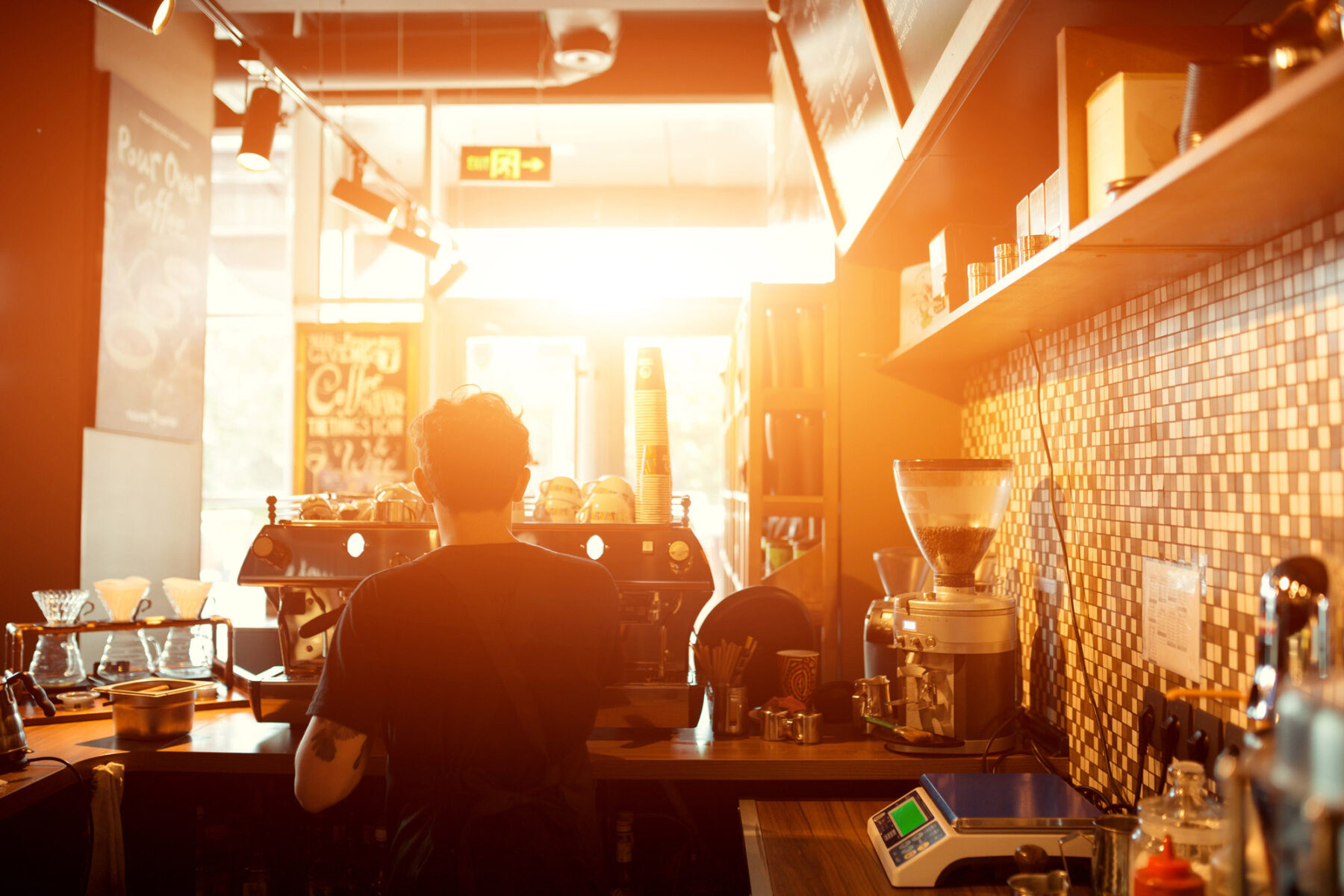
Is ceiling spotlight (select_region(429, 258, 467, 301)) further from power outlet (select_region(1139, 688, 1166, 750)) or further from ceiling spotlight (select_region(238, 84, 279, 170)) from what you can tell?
power outlet (select_region(1139, 688, 1166, 750))

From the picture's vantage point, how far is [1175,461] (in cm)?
143

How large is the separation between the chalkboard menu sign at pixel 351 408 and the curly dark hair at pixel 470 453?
3.60 m

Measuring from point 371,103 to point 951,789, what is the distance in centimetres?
490

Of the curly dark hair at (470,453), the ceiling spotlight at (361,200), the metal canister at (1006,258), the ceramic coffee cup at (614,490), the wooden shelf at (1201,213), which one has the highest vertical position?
the ceiling spotlight at (361,200)

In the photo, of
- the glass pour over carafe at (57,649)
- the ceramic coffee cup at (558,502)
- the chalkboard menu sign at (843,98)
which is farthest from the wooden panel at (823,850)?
the glass pour over carafe at (57,649)

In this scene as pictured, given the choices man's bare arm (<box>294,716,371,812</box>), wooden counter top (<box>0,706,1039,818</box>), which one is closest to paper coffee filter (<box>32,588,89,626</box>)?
wooden counter top (<box>0,706,1039,818</box>)

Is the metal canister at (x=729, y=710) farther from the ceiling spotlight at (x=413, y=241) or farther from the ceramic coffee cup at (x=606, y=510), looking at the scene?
the ceiling spotlight at (x=413, y=241)

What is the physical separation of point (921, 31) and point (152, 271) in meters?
2.83

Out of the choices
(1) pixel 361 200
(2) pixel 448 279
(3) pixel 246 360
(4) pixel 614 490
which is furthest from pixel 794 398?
(3) pixel 246 360

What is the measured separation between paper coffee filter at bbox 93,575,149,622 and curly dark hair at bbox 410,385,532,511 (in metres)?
1.24

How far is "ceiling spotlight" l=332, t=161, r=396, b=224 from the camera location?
12.7ft

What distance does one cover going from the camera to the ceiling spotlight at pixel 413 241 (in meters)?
4.20

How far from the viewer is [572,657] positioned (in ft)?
5.22

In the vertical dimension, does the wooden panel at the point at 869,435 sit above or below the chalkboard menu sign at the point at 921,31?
below
